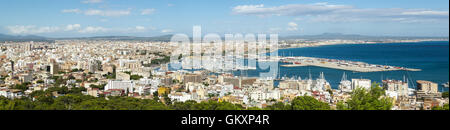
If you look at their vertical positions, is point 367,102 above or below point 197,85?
above

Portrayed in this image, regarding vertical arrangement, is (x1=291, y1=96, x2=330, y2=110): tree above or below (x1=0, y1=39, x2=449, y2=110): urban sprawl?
above

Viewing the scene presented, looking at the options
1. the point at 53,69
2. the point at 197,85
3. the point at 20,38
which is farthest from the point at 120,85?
the point at 20,38

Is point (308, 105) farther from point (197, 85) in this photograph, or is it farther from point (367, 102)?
point (197, 85)

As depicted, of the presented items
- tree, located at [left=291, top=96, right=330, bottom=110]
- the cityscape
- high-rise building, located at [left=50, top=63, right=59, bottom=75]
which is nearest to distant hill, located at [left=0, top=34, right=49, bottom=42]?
the cityscape

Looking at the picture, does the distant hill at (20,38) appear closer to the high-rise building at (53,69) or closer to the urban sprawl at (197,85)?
the urban sprawl at (197,85)

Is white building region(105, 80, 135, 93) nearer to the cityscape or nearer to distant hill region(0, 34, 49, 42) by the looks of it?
the cityscape

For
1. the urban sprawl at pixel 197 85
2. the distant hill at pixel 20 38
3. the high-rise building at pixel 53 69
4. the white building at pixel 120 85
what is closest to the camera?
the urban sprawl at pixel 197 85

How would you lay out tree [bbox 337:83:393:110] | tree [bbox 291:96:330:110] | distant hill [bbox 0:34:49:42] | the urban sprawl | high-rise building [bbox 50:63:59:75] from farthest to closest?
distant hill [bbox 0:34:49:42] → high-rise building [bbox 50:63:59:75] → the urban sprawl → tree [bbox 291:96:330:110] → tree [bbox 337:83:393:110]

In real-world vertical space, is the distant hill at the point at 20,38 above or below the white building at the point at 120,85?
above

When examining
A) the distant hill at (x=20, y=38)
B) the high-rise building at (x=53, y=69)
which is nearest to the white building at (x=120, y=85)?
the high-rise building at (x=53, y=69)
